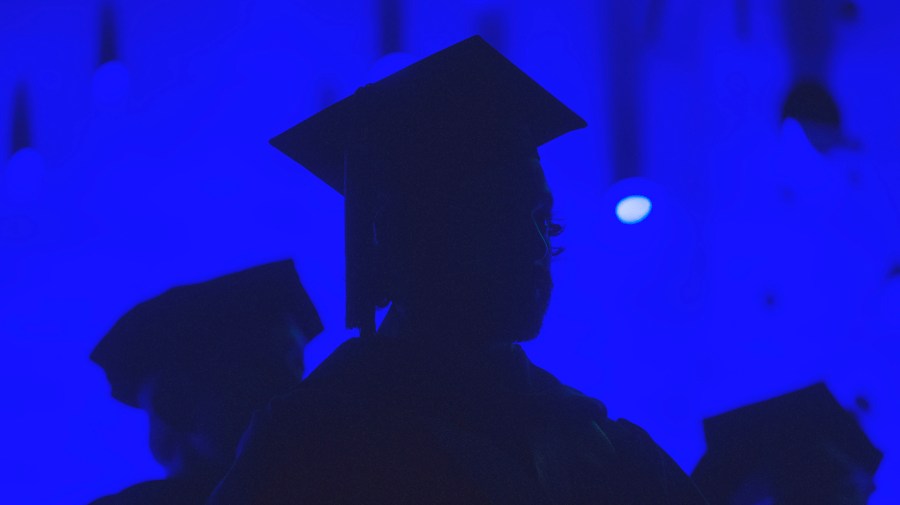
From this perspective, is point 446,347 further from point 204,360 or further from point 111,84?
point 111,84

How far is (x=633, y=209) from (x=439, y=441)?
1.39 m

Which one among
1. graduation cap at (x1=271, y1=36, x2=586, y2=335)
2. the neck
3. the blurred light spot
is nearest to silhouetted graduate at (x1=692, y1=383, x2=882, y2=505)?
the neck

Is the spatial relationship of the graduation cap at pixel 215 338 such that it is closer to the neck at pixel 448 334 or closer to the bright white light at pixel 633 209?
the neck at pixel 448 334

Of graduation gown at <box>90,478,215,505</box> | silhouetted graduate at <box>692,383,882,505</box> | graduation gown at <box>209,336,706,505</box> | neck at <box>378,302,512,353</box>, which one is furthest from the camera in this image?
graduation gown at <box>90,478,215,505</box>

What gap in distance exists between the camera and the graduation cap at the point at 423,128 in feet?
3.83

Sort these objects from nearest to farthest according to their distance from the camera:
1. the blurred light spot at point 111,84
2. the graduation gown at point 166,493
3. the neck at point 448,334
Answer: the neck at point 448,334 → the graduation gown at point 166,493 → the blurred light spot at point 111,84

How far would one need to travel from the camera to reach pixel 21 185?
2.12 metres

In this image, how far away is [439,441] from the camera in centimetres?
100

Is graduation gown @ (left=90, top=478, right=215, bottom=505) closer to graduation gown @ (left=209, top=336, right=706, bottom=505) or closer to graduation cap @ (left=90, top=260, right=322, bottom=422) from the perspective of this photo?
graduation cap @ (left=90, top=260, right=322, bottom=422)

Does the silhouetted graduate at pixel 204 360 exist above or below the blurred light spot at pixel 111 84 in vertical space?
below

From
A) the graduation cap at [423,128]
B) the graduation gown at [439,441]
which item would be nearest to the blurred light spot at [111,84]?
the graduation cap at [423,128]

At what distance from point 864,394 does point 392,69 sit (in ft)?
5.74

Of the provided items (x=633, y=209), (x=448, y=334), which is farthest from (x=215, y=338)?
(x=633, y=209)

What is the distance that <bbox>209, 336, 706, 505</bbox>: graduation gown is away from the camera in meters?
0.98
